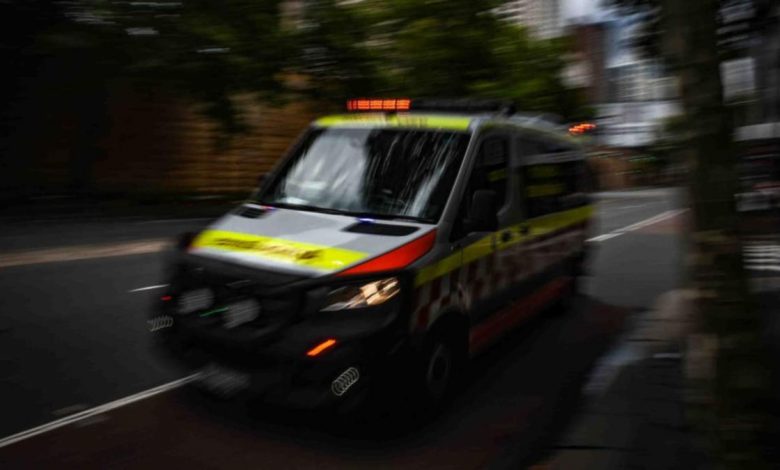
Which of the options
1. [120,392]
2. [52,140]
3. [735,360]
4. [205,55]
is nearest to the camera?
[735,360]

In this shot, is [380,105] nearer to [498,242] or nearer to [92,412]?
[498,242]

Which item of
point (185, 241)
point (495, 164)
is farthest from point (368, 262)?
point (495, 164)

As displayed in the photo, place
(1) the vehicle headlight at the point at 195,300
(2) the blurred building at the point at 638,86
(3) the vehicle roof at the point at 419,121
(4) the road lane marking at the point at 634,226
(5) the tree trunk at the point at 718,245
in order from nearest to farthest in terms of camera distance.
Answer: (5) the tree trunk at the point at 718,245 < (2) the blurred building at the point at 638,86 < (1) the vehicle headlight at the point at 195,300 < (3) the vehicle roof at the point at 419,121 < (4) the road lane marking at the point at 634,226

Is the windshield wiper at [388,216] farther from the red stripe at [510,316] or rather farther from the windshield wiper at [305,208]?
the red stripe at [510,316]

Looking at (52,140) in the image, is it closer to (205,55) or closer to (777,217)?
(205,55)

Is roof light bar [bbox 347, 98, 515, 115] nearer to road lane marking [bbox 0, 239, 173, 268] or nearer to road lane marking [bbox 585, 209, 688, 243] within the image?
road lane marking [bbox 0, 239, 173, 268]

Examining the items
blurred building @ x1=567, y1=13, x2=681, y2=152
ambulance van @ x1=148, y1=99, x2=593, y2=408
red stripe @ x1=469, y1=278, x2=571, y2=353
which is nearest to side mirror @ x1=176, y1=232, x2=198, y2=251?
ambulance van @ x1=148, y1=99, x2=593, y2=408

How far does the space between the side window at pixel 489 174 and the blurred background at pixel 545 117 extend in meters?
0.95

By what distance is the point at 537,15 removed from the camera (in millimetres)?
12086

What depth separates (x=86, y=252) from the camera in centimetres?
1236

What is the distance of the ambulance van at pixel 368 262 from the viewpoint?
3.95 metres

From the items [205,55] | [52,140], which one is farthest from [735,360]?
[52,140]

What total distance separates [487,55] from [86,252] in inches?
286

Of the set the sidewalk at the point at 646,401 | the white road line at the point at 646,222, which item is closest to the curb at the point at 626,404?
the sidewalk at the point at 646,401
